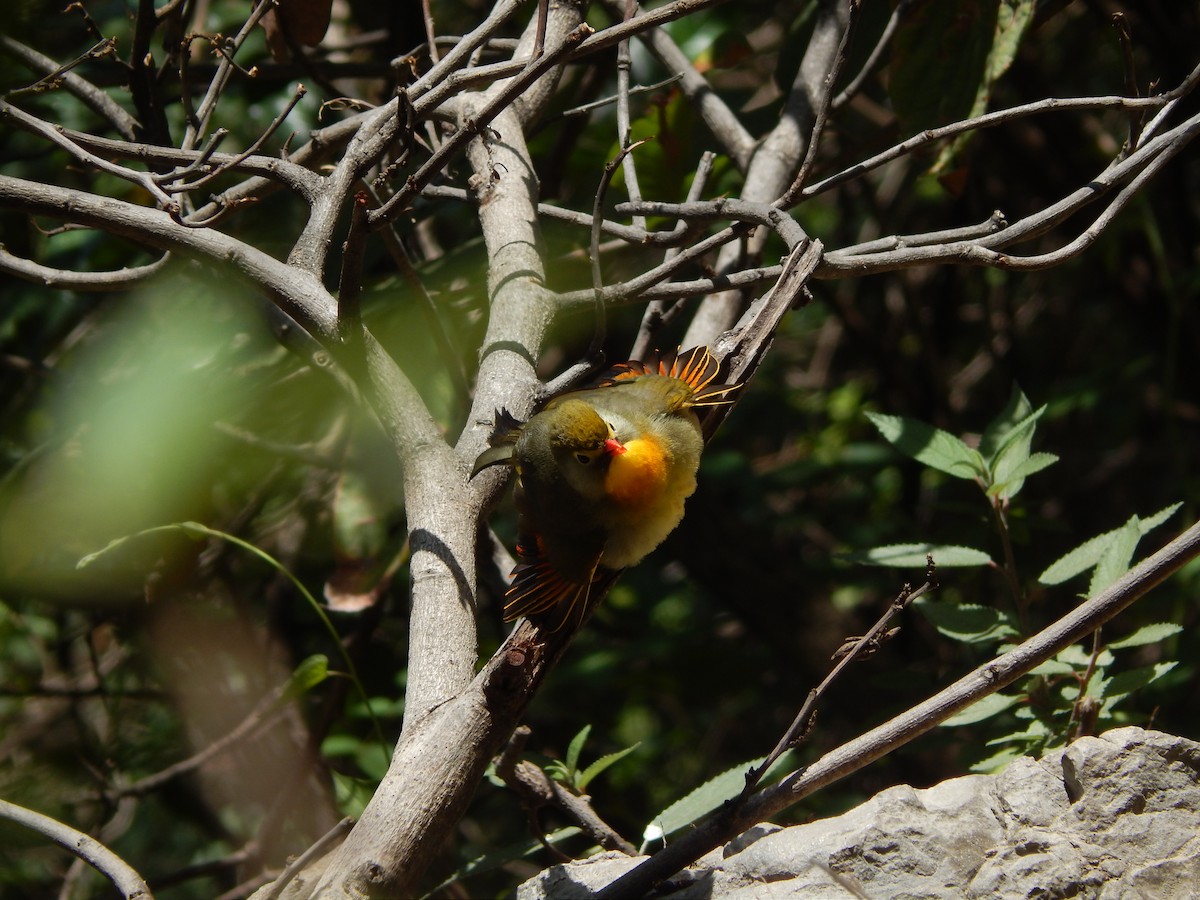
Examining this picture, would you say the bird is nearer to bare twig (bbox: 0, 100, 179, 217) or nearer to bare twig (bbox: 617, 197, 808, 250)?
bare twig (bbox: 617, 197, 808, 250)

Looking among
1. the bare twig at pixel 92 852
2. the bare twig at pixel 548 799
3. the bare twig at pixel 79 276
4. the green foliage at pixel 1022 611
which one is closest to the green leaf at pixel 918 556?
the green foliage at pixel 1022 611

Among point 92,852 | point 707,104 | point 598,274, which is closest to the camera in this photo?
point 92,852

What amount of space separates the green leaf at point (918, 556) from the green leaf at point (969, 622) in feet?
0.26

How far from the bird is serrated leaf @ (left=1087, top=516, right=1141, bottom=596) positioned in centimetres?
62

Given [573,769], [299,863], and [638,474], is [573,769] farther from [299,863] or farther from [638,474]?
[299,863]

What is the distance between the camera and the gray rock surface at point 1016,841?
125 centimetres

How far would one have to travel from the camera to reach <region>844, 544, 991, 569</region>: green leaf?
1763 millimetres

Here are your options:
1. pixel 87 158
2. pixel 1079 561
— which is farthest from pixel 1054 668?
pixel 87 158

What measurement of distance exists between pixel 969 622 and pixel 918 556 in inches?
5.7

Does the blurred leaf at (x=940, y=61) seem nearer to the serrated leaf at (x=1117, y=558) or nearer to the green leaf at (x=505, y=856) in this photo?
the serrated leaf at (x=1117, y=558)

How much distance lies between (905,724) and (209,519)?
2113mm

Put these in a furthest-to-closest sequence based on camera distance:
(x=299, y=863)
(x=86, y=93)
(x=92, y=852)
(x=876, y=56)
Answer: (x=876, y=56) → (x=86, y=93) → (x=92, y=852) → (x=299, y=863)

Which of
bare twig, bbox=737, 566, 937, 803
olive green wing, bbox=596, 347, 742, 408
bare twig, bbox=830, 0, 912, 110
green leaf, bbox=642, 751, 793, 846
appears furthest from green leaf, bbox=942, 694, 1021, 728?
bare twig, bbox=830, 0, 912, 110

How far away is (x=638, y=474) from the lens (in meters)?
1.86
